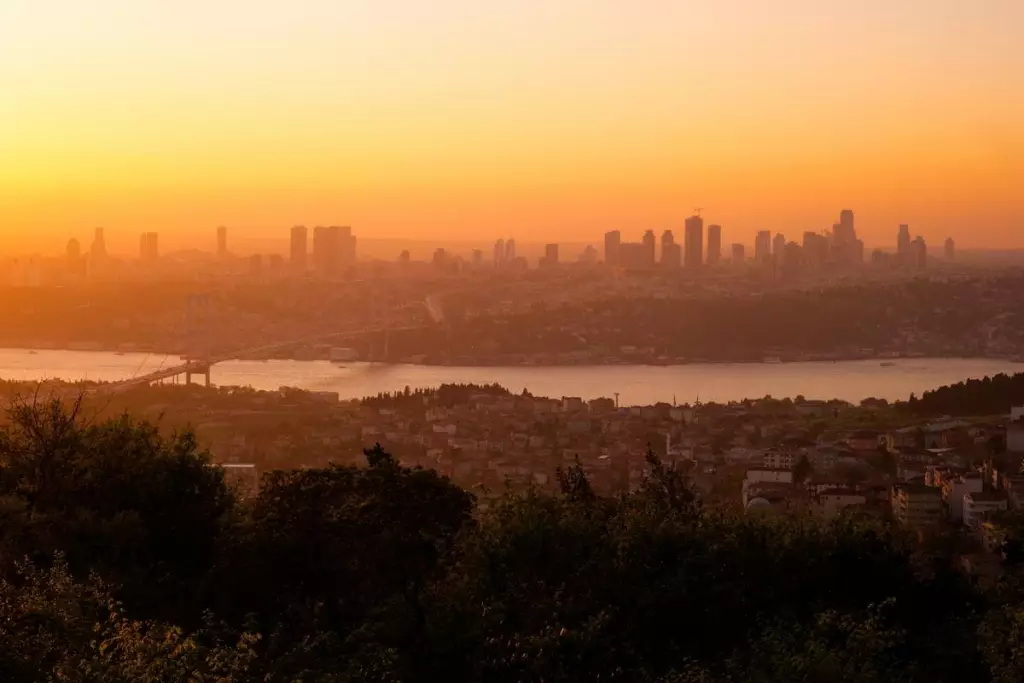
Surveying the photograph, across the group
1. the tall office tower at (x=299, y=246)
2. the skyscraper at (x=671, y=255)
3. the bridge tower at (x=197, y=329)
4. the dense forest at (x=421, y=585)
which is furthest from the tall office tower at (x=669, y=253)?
the dense forest at (x=421, y=585)

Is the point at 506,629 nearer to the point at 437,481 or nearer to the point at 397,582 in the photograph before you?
the point at 397,582

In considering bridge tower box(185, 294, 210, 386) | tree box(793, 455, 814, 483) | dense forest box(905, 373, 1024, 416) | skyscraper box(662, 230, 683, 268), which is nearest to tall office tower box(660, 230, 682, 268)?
skyscraper box(662, 230, 683, 268)

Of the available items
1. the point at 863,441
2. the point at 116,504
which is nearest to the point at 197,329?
the point at 863,441

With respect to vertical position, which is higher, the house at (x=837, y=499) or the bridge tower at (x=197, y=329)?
the bridge tower at (x=197, y=329)

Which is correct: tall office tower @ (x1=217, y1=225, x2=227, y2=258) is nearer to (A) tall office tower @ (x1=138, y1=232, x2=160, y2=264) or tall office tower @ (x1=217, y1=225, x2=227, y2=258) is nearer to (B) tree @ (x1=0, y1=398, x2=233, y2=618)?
(A) tall office tower @ (x1=138, y1=232, x2=160, y2=264)

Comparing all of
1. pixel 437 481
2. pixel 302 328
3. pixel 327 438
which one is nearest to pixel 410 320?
pixel 302 328

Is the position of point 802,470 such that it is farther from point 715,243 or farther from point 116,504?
point 715,243

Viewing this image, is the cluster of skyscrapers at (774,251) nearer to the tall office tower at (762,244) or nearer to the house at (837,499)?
the tall office tower at (762,244)
